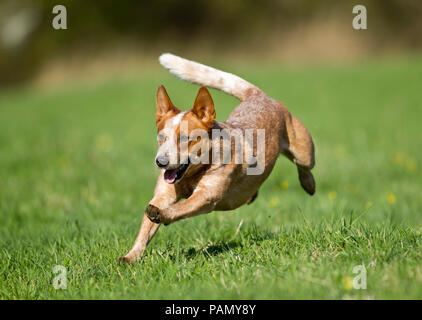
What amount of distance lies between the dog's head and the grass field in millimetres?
674

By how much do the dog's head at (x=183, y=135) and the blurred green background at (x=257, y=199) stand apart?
2.22 ft

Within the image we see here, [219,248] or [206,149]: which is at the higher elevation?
[206,149]

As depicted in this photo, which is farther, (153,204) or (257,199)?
(257,199)

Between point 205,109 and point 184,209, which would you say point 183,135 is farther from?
point 184,209

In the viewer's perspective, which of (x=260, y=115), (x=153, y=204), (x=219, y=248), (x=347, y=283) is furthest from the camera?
(x=260, y=115)

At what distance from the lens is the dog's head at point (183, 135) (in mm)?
3445

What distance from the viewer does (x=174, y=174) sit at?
353cm

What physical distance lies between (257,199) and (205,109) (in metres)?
3.27

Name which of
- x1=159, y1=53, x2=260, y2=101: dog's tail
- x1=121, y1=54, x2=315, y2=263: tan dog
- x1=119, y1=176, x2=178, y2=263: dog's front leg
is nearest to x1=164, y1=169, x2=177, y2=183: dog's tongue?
x1=121, y1=54, x2=315, y2=263: tan dog

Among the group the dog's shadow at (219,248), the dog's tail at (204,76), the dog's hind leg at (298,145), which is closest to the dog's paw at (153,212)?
the dog's shadow at (219,248)

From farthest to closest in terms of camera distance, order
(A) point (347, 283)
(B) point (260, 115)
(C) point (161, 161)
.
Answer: (B) point (260, 115) < (C) point (161, 161) < (A) point (347, 283)

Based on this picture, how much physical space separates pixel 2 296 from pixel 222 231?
185cm

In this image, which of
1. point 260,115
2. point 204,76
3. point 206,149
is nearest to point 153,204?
point 206,149
